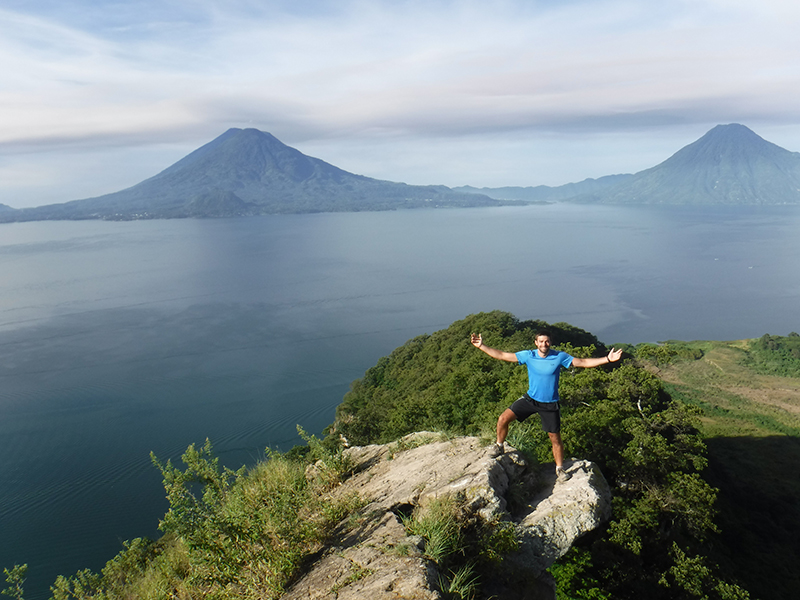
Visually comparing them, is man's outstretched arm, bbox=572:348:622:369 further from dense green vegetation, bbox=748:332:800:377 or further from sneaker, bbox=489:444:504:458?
dense green vegetation, bbox=748:332:800:377

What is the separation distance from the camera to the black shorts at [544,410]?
650 centimetres

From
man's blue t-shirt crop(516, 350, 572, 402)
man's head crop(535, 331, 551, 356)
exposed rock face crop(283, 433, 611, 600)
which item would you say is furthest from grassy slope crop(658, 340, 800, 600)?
man's head crop(535, 331, 551, 356)

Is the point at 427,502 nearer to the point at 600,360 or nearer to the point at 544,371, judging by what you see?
the point at 544,371

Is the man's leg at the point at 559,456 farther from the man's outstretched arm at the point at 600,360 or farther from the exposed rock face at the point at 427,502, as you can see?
the man's outstretched arm at the point at 600,360

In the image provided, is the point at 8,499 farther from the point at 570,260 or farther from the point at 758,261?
the point at 758,261

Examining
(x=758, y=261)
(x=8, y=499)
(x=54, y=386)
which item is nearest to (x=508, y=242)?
(x=758, y=261)

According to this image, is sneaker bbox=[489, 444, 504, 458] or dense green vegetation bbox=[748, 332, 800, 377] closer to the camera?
sneaker bbox=[489, 444, 504, 458]

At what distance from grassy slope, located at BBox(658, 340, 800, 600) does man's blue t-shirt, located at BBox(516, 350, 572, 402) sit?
43.2ft

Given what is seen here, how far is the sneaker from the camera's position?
699 cm

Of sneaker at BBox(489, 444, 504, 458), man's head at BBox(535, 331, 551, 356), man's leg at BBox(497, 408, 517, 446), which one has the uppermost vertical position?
man's head at BBox(535, 331, 551, 356)

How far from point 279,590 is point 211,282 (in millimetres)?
97250

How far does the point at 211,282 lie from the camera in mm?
95312

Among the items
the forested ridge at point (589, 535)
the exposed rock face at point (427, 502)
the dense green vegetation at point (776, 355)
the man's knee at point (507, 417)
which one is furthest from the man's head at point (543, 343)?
the dense green vegetation at point (776, 355)

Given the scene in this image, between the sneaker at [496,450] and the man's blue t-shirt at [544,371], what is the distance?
1078mm
